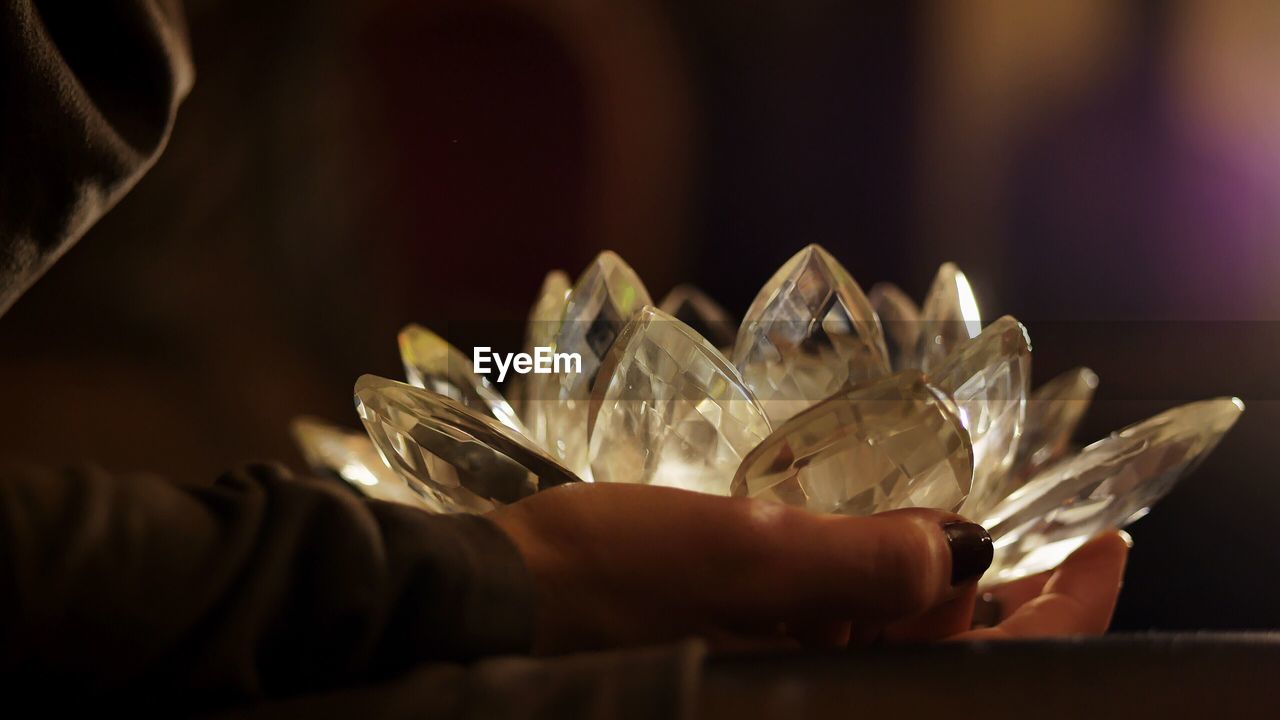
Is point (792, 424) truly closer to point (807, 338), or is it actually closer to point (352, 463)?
point (807, 338)

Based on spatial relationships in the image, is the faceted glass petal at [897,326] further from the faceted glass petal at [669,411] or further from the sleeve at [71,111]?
the sleeve at [71,111]

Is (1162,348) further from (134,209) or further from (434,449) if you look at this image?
(134,209)

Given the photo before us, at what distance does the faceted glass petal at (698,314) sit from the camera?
1.35ft

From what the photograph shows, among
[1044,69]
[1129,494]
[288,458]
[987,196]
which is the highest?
[1044,69]

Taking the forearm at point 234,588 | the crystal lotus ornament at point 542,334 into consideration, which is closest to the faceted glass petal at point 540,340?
the crystal lotus ornament at point 542,334

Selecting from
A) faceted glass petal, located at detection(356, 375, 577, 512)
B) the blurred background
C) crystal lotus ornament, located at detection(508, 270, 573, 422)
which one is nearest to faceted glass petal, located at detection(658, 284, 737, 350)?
crystal lotus ornament, located at detection(508, 270, 573, 422)

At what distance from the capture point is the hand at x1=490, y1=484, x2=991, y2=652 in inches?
9.2

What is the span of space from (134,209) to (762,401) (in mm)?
1087

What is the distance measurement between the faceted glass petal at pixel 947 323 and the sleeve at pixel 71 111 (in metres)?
0.28

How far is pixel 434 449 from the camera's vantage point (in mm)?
273

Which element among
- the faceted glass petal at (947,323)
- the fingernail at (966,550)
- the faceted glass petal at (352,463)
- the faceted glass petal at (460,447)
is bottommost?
the fingernail at (966,550)

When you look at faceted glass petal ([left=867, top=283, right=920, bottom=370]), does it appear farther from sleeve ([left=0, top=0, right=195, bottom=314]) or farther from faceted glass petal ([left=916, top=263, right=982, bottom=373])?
sleeve ([left=0, top=0, right=195, bottom=314])

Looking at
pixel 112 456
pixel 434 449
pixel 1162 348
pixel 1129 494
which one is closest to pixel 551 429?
pixel 434 449

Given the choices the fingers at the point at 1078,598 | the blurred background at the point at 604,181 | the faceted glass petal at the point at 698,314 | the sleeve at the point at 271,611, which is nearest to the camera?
the sleeve at the point at 271,611
